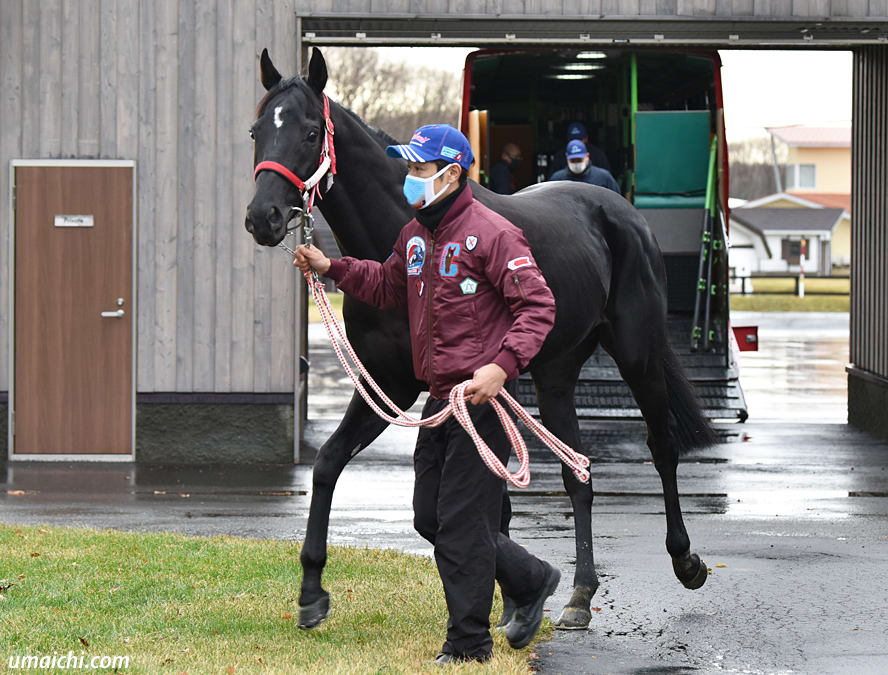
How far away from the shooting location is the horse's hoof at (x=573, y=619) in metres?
6.55

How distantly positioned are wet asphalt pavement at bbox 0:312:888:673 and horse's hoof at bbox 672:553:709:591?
0.10 meters

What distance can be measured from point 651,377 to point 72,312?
6.41m

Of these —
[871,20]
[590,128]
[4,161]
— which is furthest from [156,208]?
[590,128]

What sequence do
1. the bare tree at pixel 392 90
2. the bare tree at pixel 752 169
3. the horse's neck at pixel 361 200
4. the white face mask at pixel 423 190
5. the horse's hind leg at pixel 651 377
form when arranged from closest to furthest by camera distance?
the white face mask at pixel 423 190 < the horse's neck at pixel 361 200 < the horse's hind leg at pixel 651 377 < the bare tree at pixel 392 90 < the bare tree at pixel 752 169

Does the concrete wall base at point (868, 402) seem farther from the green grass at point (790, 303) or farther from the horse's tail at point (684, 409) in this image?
the green grass at point (790, 303)

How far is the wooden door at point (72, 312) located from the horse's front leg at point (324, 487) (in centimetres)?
647

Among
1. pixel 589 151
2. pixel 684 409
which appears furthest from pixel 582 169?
pixel 684 409

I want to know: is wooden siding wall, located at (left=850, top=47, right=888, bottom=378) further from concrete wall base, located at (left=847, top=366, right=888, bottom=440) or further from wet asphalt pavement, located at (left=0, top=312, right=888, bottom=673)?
wet asphalt pavement, located at (left=0, top=312, right=888, bottom=673)

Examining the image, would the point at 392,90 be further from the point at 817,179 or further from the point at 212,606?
the point at 212,606

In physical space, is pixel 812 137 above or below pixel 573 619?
above

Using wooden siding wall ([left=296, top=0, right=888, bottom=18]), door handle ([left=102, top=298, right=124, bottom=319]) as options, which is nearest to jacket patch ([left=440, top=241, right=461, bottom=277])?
wooden siding wall ([left=296, top=0, right=888, bottom=18])

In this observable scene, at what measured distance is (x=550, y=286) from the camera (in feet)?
21.8

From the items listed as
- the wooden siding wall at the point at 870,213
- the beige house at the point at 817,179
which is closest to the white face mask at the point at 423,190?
the wooden siding wall at the point at 870,213

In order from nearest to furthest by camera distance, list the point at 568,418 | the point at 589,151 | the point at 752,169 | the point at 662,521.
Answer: the point at 568,418
the point at 662,521
the point at 589,151
the point at 752,169
